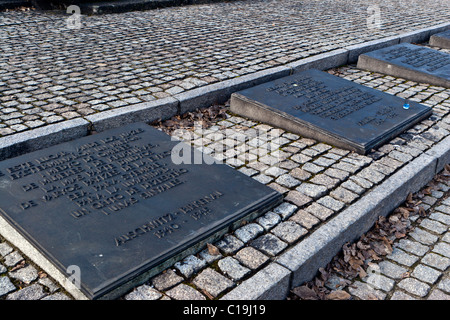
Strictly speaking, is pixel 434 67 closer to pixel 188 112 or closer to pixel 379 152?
pixel 379 152

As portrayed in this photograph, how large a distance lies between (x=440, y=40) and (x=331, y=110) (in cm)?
593

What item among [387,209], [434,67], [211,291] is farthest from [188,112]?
[434,67]

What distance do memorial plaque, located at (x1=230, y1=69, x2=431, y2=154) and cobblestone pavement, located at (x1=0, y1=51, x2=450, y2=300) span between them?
12cm

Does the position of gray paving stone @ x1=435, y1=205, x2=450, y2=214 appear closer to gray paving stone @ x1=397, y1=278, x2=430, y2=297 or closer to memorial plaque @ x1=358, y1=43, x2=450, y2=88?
gray paving stone @ x1=397, y1=278, x2=430, y2=297

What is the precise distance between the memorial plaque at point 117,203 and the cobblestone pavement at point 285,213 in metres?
0.16

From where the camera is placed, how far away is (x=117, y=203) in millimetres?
3547

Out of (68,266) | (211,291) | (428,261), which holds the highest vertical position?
(68,266)

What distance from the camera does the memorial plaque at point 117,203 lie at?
303 centimetres

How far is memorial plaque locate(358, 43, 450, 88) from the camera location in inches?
287

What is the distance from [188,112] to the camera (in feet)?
19.1

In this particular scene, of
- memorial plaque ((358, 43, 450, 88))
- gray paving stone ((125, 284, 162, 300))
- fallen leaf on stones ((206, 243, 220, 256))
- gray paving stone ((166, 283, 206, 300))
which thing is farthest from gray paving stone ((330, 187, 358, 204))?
memorial plaque ((358, 43, 450, 88))

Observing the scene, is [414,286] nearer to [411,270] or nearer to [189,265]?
[411,270]

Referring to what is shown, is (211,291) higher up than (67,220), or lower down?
lower down
